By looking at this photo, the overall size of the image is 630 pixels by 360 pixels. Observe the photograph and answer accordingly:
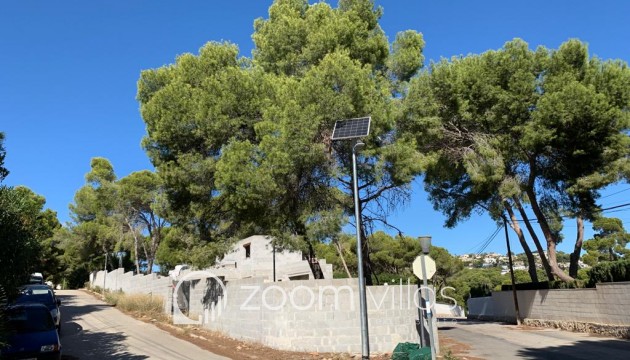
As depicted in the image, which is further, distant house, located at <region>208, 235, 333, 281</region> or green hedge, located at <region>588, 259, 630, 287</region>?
distant house, located at <region>208, 235, 333, 281</region>

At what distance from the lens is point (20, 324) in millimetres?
11773

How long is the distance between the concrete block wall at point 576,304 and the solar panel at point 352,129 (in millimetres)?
11674

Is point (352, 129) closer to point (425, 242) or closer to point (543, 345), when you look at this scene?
point (425, 242)

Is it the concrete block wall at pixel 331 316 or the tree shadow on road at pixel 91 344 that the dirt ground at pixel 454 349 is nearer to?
the concrete block wall at pixel 331 316

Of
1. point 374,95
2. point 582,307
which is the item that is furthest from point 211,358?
point 582,307

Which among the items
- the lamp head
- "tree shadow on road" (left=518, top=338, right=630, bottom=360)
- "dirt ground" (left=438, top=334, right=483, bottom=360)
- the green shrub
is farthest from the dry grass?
the green shrub

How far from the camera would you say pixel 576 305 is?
Answer: 20125 mm

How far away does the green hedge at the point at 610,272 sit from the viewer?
58.7ft

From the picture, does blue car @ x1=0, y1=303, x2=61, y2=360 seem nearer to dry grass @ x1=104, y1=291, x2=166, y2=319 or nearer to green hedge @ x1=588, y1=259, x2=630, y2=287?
dry grass @ x1=104, y1=291, x2=166, y2=319

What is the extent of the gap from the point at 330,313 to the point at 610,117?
1411 centimetres

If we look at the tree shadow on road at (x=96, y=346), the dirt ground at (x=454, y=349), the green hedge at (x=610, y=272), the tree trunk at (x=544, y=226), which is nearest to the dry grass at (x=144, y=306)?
the tree shadow on road at (x=96, y=346)

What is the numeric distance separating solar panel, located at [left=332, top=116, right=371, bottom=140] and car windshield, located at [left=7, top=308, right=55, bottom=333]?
348 inches

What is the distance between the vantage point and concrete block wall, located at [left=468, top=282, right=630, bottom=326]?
17278mm

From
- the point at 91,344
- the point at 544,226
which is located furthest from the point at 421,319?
the point at 544,226
